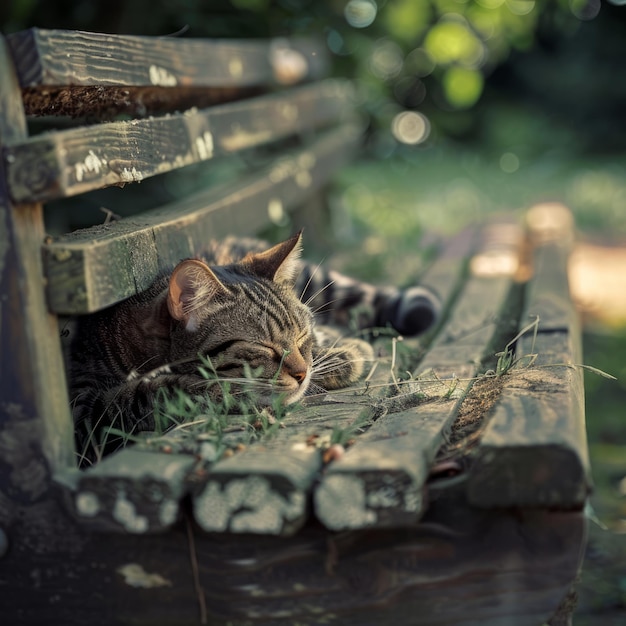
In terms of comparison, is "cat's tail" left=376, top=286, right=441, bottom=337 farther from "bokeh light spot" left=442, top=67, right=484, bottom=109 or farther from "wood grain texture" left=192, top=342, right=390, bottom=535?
"bokeh light spot" left=442, top=67, right=484, bottom=109

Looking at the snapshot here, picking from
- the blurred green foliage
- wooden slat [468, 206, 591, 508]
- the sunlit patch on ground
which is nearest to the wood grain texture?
wooden slat [468, 206, 591, 508]

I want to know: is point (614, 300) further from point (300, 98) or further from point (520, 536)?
point (520, 536)

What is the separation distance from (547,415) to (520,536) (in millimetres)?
270

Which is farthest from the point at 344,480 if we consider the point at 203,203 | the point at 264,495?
the point at 203,203

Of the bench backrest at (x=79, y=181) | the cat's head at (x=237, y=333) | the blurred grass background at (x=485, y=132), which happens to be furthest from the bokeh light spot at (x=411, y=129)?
the cat's head at (x=237, y=333)

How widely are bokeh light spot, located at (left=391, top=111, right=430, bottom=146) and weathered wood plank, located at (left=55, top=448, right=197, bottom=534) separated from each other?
10731 millimetres

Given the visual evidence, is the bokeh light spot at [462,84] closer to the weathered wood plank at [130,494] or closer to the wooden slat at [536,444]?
the wooden slat at [536,444]

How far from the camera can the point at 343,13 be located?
237 inches

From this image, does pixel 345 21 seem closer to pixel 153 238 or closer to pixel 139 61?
pixel 139 61

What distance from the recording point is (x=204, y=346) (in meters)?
2.59

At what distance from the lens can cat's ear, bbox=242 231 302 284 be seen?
2.95 metres

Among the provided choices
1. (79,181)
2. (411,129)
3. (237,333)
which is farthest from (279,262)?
(411,129)

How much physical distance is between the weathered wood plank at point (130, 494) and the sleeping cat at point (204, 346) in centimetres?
38

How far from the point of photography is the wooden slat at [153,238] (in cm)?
200
